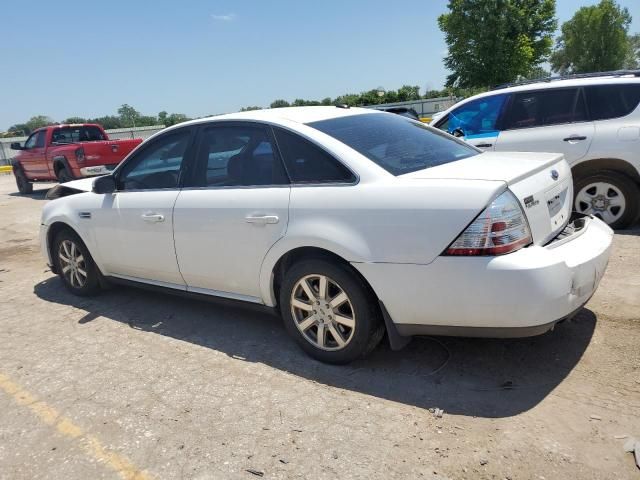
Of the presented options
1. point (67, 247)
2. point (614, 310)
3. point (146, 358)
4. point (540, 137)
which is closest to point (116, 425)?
point (146, 358)

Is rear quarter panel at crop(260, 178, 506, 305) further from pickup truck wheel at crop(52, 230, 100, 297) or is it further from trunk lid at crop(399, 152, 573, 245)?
pickup truck wheel at crop(52, 230, 100, 297)

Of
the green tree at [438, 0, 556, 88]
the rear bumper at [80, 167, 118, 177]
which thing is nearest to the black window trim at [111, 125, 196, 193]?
the rear bumper at [80, 167, 118, 177]

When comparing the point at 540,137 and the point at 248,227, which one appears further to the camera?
the point at 540,137

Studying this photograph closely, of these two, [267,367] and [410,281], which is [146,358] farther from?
[410,281]

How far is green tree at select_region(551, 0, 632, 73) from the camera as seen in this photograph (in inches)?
2121

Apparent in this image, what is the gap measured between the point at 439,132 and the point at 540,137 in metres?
2.56

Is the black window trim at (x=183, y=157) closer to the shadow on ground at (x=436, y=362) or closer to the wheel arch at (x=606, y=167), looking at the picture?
Answer: the shadow on ground at (x=436, y=362)

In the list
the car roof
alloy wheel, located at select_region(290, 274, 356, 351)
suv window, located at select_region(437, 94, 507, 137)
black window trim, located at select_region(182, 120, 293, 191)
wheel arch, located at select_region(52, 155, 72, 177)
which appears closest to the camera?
alloy wheel, located at select_region(290, 274, 356, 351)

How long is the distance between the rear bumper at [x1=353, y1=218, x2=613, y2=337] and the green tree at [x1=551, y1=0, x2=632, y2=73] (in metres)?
59.6

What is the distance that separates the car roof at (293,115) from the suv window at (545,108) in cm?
298

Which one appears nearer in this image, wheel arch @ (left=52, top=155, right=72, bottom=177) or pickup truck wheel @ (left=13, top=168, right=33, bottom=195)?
wheel arch @ (left=52, top=155, right=72, bottom=177)

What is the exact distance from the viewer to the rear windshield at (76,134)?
1430 cm

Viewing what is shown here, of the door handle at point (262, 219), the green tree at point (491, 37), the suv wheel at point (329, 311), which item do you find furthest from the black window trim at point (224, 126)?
the green tree at point (491, 37)

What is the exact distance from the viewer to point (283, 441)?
272 centimetres
